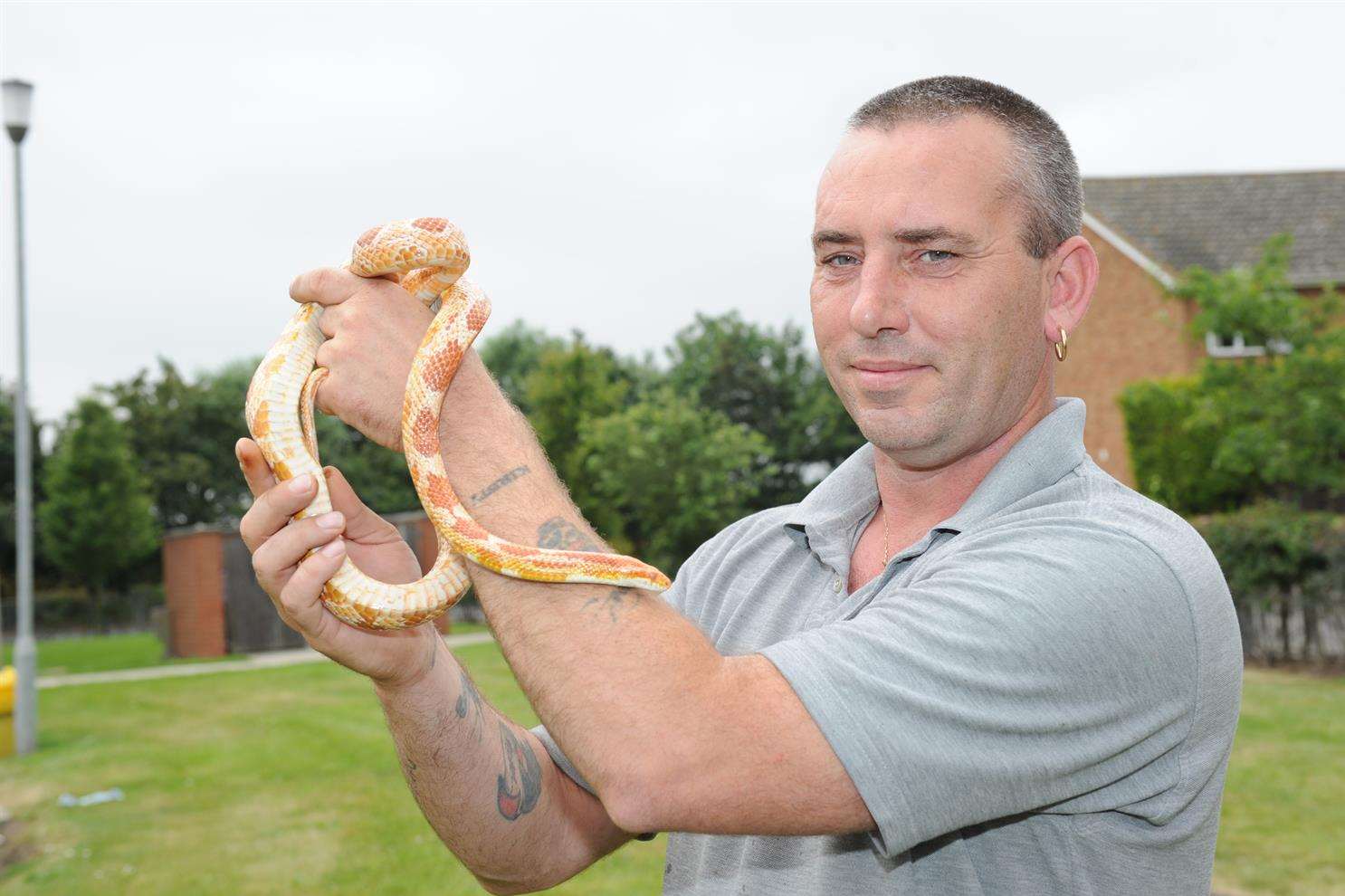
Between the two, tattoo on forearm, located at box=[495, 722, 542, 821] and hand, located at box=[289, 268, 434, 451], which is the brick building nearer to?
tattoo on forearm, located at box=[495, 722, 542, 821]

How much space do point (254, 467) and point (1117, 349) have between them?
116 feet

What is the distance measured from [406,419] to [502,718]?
Result: 3.43 feet

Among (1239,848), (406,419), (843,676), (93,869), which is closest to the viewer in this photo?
(843,676)

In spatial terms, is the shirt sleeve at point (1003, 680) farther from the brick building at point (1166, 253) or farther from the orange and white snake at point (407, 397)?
the brick building at point (1166, 253)

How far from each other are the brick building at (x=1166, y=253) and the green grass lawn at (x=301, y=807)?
1842cm

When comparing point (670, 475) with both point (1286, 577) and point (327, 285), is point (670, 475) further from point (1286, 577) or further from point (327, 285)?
point (327, 285)

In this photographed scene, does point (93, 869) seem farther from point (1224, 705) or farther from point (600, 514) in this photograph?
point (600, 514)

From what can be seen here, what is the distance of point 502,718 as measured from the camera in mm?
2947

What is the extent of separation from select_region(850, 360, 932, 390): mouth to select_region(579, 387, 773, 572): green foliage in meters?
29.4

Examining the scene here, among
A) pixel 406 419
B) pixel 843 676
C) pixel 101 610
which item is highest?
pixel 406 419

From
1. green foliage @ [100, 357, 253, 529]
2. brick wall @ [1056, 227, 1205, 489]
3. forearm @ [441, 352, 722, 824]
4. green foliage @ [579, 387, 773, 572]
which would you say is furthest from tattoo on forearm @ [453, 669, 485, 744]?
green foliage @ [100, 357, 253, 529]

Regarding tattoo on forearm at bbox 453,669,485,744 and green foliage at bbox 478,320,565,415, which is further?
green foliage at bbox 478,320,565,415

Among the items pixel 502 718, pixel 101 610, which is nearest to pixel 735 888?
pixel 502 718

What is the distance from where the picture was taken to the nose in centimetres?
251
